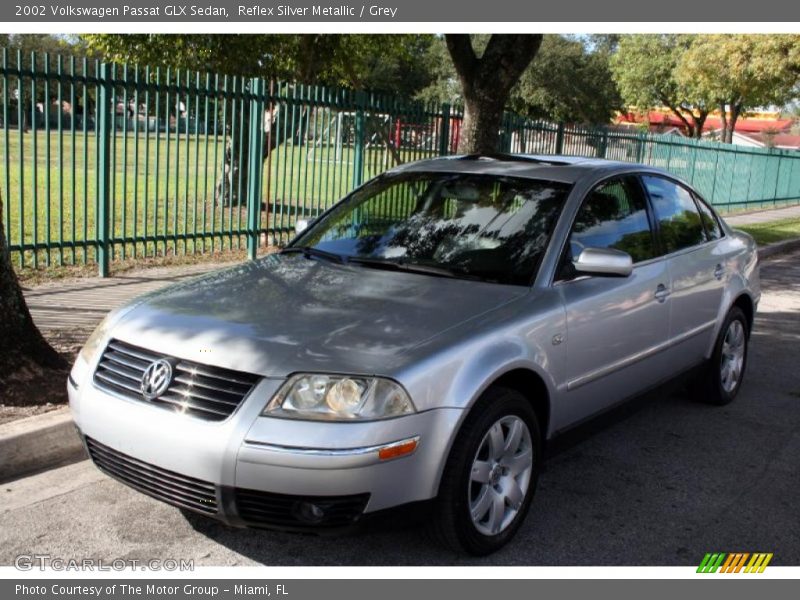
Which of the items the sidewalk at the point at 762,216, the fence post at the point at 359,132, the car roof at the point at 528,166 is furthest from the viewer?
the sidewalk at the point at 762,216

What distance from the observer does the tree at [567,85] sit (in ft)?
175

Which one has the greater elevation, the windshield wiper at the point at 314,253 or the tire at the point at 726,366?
the windshield wiper at the point at 314,253

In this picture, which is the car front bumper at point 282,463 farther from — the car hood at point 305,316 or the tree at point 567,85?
the tree at point 567,85

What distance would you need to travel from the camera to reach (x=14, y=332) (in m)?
5.22

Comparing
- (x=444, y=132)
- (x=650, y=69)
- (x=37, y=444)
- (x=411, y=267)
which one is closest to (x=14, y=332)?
(x=37, y=444)

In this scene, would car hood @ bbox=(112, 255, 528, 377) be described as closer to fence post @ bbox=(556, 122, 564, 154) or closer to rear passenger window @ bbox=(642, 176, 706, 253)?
rear passenger window @ bbox=(642, 176, 706, 253)

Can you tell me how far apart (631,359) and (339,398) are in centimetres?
208

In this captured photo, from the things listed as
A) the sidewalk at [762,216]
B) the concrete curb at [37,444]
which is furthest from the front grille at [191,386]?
the sidewalk at [762,216]

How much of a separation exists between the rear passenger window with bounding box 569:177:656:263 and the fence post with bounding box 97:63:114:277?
5919mm

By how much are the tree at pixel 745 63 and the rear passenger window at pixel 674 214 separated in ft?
71.0

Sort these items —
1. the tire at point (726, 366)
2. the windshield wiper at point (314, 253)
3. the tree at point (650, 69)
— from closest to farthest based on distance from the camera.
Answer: the windshield wiper at point (314, 253), the tire at point (726, 366), the tree at point (650, 69)

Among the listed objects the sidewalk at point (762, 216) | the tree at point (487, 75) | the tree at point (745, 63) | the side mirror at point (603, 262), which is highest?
the tree at point (745, 63)

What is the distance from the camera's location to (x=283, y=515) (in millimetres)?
3273

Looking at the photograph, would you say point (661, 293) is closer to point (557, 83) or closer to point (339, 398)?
point (339, 398)
